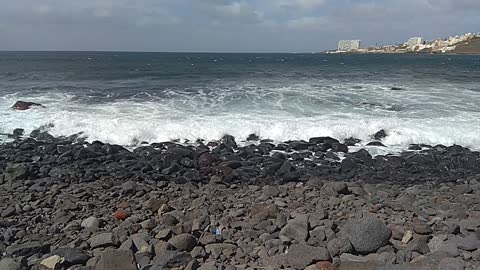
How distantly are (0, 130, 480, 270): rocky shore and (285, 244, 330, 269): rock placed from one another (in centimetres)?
2

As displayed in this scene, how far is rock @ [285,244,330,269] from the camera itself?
464cm

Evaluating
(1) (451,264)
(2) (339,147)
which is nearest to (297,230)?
(1) (451,264)

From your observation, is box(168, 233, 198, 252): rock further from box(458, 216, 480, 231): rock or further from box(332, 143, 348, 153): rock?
box(332, 143, 348, 153): rock

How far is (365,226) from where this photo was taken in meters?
5.13

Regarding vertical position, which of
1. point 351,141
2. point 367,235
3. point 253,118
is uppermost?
point 253,118

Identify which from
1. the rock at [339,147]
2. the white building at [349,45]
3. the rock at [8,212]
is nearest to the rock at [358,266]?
the rock at [8,212]

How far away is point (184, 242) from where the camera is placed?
508 cm

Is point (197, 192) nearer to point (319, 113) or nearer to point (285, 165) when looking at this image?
point (285, 165)

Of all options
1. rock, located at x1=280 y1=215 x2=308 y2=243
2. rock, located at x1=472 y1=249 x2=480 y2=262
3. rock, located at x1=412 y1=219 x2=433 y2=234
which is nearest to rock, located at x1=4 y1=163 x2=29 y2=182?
rock, located at x1=280 y1=215 x2=308 y2=243

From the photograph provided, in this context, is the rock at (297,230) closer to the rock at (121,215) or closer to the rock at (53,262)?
the rock at (121,215)

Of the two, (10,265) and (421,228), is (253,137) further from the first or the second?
(10,265)

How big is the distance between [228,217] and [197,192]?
54.0 inches

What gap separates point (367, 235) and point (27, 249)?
4.19 meters

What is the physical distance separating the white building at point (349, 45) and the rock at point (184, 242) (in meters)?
190
